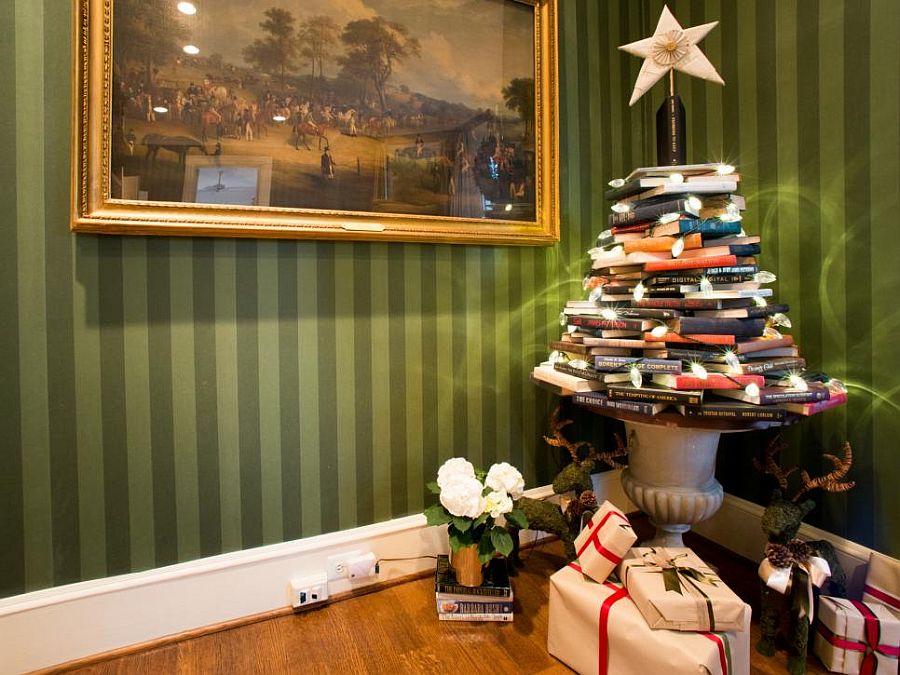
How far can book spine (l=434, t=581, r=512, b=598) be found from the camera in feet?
5.37

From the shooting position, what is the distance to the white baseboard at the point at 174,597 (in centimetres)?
144

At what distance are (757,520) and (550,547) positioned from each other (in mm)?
797

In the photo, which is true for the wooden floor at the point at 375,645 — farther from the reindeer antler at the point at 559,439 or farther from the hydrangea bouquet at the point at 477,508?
the reindeer antler at the point at 559,439

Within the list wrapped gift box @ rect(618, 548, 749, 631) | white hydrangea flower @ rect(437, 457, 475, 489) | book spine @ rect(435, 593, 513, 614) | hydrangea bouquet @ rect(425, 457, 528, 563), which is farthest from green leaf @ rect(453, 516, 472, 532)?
wrapped gift box @ rect(618, 548, 749, 631)

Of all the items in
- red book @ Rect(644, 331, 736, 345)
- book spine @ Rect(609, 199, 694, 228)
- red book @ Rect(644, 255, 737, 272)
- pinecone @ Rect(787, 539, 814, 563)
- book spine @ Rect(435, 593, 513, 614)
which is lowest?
book spine @ Rect(435, 593, 513, 614)

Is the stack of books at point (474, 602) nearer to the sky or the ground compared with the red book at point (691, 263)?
nearer to the ground

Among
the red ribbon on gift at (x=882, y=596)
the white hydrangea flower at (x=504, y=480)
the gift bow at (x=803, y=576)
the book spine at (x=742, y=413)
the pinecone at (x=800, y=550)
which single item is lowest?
the red ribbon on gift at (x=882, y=596)

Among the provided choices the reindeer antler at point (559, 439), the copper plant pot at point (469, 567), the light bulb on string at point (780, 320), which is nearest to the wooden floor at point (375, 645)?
the copper plant pot at point (469, 567)

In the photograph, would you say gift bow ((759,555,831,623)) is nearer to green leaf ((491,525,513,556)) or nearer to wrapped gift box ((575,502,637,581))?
wrapped gift box ((575,502,637,581))

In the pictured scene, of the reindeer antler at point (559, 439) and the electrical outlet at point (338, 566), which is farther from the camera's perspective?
the reindeer antler at point (559, 439)

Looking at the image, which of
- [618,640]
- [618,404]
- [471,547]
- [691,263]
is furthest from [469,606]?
[691,263]

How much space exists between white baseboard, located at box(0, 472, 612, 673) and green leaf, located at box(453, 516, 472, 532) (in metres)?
0.31

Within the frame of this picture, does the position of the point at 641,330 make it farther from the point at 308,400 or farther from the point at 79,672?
the point at 79,672

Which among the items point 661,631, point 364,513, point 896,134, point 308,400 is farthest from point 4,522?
point 896,134
